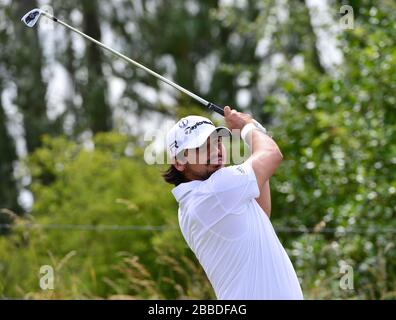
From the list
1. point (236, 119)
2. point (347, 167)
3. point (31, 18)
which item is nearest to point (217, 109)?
point (236, 119)

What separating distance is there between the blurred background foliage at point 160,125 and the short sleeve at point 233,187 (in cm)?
257

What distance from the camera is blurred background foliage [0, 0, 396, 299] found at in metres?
8.31

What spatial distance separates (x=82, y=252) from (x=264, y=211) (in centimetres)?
662

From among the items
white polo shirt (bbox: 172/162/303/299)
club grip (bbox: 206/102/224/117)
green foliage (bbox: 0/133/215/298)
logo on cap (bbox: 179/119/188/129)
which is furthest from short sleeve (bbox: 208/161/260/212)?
green foliage (bbox: 0/133/215/298)

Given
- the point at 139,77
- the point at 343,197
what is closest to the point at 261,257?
the point at 343,197

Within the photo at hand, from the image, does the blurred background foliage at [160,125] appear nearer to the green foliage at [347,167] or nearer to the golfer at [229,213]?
the green foliage at [347,167]

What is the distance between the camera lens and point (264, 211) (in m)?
4.31

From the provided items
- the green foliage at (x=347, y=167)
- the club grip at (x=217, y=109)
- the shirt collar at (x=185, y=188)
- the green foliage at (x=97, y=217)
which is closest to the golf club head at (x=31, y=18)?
the club grip at (x=217, y=109)

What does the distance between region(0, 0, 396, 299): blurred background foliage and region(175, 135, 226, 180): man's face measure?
7.94 feet

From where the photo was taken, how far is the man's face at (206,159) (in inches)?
159

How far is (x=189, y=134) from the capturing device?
403cm

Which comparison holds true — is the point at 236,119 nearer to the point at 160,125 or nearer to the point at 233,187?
the point at 233,187

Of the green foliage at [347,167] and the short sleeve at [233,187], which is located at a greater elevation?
the green foliage at [347,167]

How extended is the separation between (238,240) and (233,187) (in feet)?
0.63
